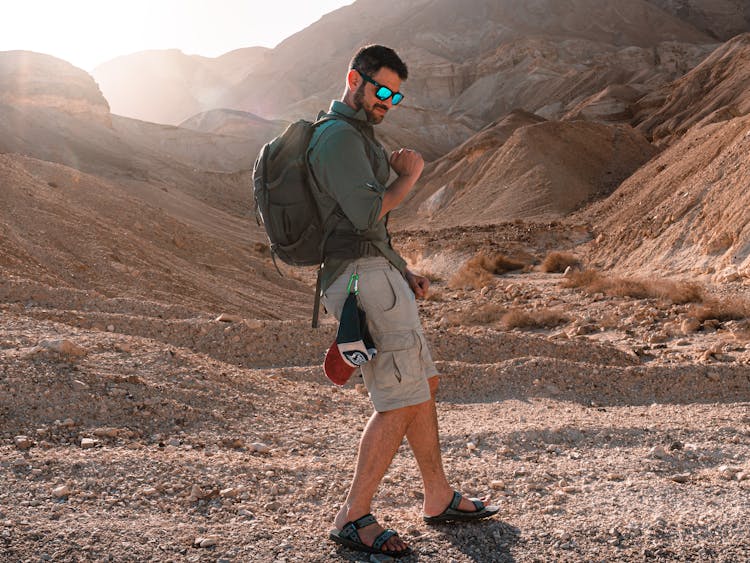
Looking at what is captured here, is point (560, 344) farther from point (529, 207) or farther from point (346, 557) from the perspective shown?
point (529, 207)

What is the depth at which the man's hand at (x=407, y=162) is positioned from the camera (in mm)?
2963

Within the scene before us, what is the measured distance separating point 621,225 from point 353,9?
11651cm

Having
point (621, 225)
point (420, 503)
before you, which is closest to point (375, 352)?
point (420, 503)

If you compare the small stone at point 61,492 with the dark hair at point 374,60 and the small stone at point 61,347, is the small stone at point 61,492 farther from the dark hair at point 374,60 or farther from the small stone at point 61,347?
the dark hair at point 374,60

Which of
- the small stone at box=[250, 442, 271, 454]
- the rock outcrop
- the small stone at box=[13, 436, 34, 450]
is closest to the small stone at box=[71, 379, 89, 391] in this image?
the small stone at box=[13, 436, 34, 450]

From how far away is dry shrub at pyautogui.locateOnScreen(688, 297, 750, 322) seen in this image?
32.9 ft

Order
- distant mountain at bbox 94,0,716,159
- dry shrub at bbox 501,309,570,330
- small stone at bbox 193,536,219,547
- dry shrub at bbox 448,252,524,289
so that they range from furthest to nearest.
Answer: distant mountain at bbox 94,0,716,159, dry shrub at bbox 448,252,524,289, dry shrub at bbox 501,309,570,330, small stone at bbox 193,536,219,547

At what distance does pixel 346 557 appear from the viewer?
9.23ft

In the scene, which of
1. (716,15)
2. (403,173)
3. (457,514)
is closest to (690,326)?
(457,514)

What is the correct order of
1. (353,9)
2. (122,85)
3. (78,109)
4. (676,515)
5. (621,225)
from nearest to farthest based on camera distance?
(676,515), (621,225), (78,109), (353,9), (122,85)

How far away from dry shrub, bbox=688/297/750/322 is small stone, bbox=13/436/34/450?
28.8 ft

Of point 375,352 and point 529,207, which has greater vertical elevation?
point 375,352

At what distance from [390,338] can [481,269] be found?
15.9 m

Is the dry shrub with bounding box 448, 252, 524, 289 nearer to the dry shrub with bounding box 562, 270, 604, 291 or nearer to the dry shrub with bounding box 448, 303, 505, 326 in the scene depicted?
the dry shrub with bounding box 562, 270, 604, 291
